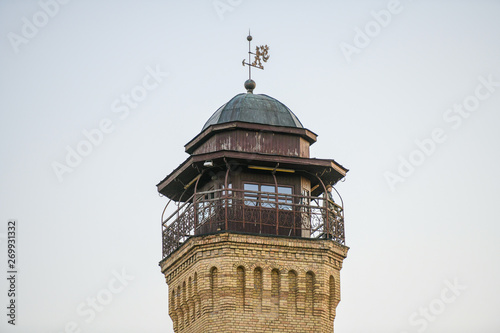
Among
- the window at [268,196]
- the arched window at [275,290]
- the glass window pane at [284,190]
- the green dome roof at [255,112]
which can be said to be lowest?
the arched window at [275,290]

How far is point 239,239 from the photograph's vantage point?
2184 inches

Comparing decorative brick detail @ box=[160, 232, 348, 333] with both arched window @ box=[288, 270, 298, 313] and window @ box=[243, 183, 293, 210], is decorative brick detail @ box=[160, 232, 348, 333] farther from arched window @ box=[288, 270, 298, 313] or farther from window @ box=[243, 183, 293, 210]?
window @ box=[243, 183, 293, 210]

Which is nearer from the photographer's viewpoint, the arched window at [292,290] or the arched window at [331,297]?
the arched window at [292,290]

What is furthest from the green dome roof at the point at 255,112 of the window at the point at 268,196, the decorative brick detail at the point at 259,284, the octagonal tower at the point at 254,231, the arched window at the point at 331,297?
the arched window at the point at 331,297

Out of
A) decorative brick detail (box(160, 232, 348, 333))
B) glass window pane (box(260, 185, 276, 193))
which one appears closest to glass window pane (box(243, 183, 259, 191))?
glass window pane (box(260, 185, 276, 193))

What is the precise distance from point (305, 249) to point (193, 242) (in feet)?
13.8

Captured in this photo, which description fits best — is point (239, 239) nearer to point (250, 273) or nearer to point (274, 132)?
point (250, 273)

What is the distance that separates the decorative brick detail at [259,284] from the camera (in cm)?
5491

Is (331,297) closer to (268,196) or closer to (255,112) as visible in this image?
(268,196)

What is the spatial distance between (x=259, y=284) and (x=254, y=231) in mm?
2199

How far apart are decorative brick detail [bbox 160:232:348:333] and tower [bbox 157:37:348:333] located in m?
0.04

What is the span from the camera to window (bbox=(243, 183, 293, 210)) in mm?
56219

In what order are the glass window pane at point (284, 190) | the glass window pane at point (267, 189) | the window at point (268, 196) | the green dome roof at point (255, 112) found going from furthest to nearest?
the green dome roof at point (255, 112) < the glass window pane at point (284, 190) < the glass window pane at point (267, 189) < the window at point (268, 196)

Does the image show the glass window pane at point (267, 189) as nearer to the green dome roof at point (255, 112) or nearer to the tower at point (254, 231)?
the tower at point (254, 231)
